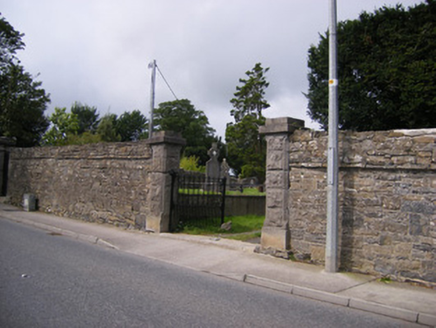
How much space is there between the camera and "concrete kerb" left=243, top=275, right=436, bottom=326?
494 centimetres

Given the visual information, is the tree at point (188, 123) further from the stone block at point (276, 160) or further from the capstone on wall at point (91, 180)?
the stone block at point (276, 160)

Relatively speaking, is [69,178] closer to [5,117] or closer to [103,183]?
[103,183]

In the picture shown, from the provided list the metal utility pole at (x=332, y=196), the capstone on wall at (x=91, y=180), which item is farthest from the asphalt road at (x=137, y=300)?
the capstone on wall at (x=91, y=180)

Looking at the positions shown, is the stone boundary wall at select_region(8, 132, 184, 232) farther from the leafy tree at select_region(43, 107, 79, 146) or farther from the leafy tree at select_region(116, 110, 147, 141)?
the leafy tree at select_region(116, 110, 147, 141)

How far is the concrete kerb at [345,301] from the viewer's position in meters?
4.94

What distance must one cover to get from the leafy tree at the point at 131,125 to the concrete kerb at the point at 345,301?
5687cm

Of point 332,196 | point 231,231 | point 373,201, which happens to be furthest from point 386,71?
point 332,196

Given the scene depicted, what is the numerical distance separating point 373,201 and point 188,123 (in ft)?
185

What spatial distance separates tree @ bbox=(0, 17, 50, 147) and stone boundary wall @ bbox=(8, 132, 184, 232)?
16799 mm

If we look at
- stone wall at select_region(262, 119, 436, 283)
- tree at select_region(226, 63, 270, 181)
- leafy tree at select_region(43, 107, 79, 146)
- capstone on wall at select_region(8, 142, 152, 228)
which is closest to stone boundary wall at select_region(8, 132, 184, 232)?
capstone on wall at select_region(8, 142, 152, 228)

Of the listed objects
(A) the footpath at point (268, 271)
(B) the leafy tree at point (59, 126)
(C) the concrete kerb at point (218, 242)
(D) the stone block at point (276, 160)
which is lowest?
(A) the footpath at point (268, 271)

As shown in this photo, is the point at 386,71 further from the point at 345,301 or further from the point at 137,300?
the point at 137,300

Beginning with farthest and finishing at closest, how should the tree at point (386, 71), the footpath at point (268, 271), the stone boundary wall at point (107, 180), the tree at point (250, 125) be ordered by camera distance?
the tree at point (250, 125)
the tree at point (386, 71)
the stone boundary wall at point (107, 180)
the footpath at point (268, 271)

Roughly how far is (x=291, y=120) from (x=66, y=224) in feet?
26.9
